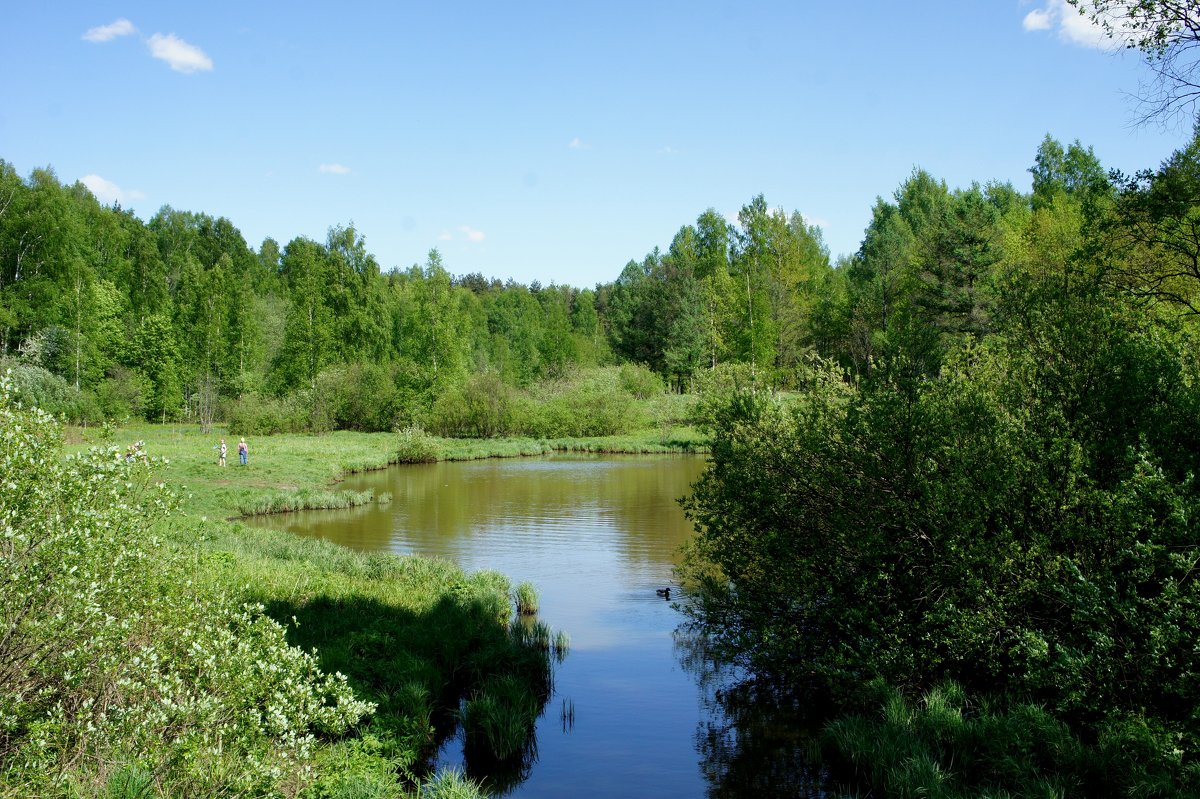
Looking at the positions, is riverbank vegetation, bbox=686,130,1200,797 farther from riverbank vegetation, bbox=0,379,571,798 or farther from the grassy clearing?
riverbank vegetation, bbox=0,379,571,798

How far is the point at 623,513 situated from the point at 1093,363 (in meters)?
21.2

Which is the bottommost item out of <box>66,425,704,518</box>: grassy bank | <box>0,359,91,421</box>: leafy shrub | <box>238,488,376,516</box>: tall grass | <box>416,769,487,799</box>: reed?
<box>416,769,487,799</box>: reed

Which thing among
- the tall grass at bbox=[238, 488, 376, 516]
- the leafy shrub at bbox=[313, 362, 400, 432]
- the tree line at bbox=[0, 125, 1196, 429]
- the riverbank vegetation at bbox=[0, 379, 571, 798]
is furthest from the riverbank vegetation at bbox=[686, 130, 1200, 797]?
the leafy shrub at bbox=[313, 362, 400, 432]

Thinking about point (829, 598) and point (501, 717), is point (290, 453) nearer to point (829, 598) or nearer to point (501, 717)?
point (501, 717)

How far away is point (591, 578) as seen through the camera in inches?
822

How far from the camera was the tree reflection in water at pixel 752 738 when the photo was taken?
33.3ft

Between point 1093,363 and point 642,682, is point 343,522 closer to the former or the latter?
point 642,682

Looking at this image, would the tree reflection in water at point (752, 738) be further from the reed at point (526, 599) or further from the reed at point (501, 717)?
the reed at point (526, 599)

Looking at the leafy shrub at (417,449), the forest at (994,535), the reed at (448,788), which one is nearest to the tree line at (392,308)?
the leafy shrub at (417,449)

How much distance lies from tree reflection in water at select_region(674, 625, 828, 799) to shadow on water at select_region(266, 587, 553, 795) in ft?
7.99

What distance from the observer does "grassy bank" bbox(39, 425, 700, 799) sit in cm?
866

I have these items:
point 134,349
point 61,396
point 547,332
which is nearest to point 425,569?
point 61,396

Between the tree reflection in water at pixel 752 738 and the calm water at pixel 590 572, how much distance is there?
7 cm

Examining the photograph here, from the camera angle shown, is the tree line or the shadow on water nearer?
the shadow on water
